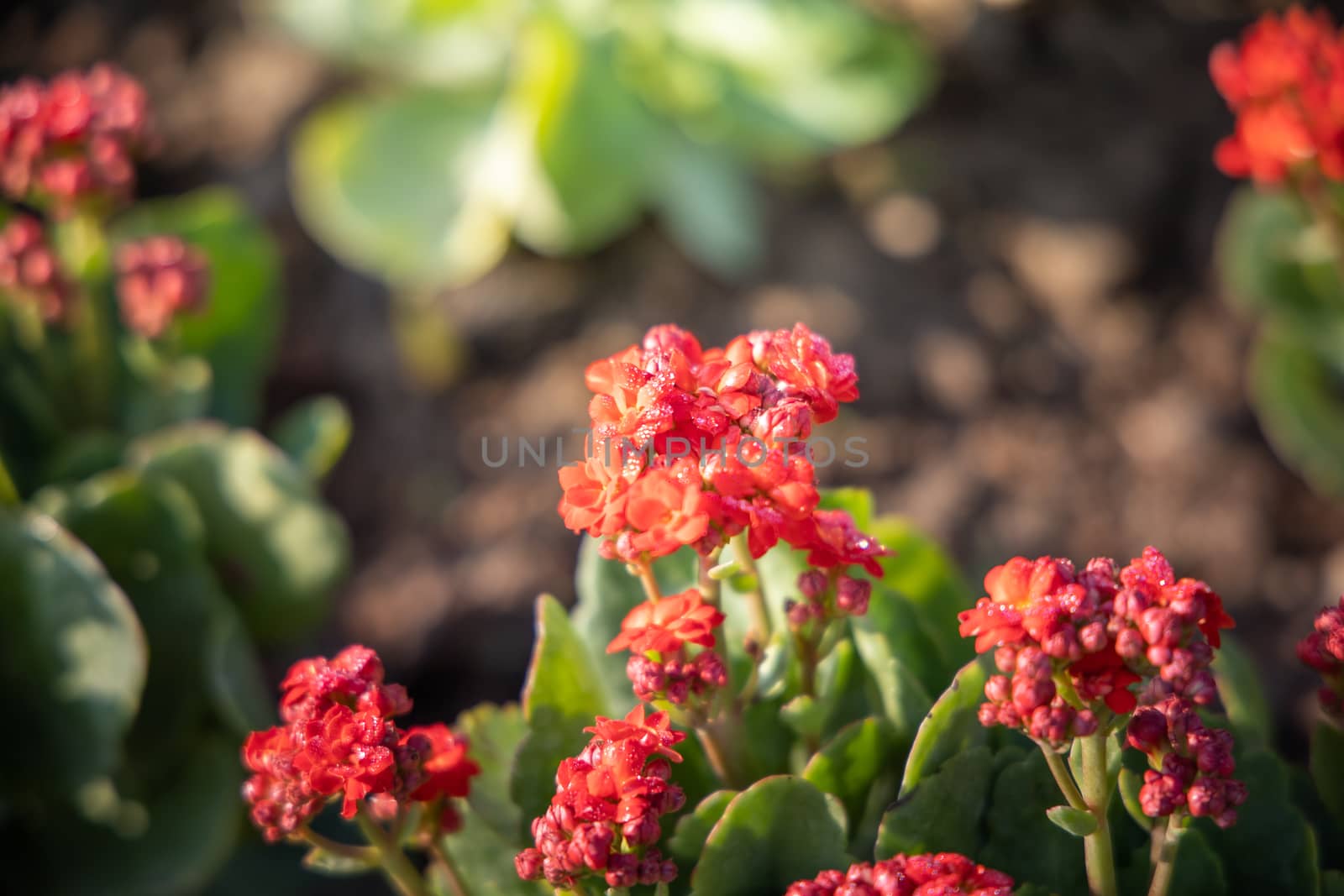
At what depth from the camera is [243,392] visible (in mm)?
1302

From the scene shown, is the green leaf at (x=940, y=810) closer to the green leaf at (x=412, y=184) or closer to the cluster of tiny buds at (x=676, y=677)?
the cluster of tiny buds at (x=676, y=677)

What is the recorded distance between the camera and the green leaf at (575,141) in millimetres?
1911

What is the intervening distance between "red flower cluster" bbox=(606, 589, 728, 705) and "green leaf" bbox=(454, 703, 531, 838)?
7.1 inches

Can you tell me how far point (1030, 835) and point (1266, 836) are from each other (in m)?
0.15

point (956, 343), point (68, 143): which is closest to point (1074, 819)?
point (68, 143)

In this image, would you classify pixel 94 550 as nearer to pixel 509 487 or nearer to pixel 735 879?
Result: pixel 735 879

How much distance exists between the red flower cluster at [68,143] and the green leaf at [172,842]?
52cm

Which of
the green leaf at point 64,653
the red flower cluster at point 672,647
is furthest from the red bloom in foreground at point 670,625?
the green leaf at point 64,653

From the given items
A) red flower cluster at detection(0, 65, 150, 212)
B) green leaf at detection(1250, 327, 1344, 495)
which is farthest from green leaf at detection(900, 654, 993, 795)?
green leaf at detection(1250, 327, 1344, 495)

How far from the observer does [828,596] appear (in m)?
0.65

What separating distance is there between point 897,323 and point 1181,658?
150cm

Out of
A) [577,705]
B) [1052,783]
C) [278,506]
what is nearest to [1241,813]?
[1052,783]

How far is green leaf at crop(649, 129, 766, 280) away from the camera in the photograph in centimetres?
200

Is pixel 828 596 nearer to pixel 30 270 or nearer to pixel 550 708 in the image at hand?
pixel 550 708
